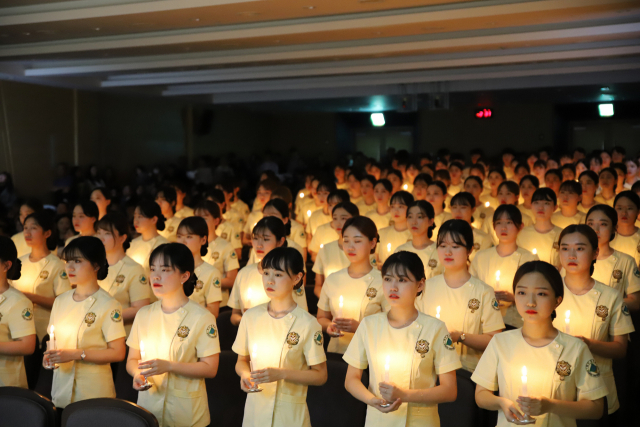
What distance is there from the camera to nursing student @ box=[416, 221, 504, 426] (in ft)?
12.1

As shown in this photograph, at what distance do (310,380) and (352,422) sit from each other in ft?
1.60

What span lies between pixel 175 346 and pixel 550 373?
67.7 inches

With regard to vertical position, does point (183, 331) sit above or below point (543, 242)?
below

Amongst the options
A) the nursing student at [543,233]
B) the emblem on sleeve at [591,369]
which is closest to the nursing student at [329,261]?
the nursing student at [543,233]

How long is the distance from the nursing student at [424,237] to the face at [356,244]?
1043mm

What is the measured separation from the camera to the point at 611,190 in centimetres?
769

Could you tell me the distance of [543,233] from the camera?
17.9 feet

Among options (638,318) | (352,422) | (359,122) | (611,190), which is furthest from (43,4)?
(359,122)

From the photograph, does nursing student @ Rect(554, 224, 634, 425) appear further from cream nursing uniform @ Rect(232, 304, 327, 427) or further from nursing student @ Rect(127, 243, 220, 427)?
nursing student @ Rect(127, 243, 220, 427)

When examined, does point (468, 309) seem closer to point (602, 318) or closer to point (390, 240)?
point (602, 318)

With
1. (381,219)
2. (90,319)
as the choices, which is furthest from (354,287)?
(381,219)

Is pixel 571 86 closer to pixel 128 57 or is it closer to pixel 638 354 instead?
pixel 128 57

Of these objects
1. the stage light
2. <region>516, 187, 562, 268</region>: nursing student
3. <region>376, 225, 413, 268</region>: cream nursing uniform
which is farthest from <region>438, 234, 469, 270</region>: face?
the stage light

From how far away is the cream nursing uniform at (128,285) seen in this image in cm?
451
